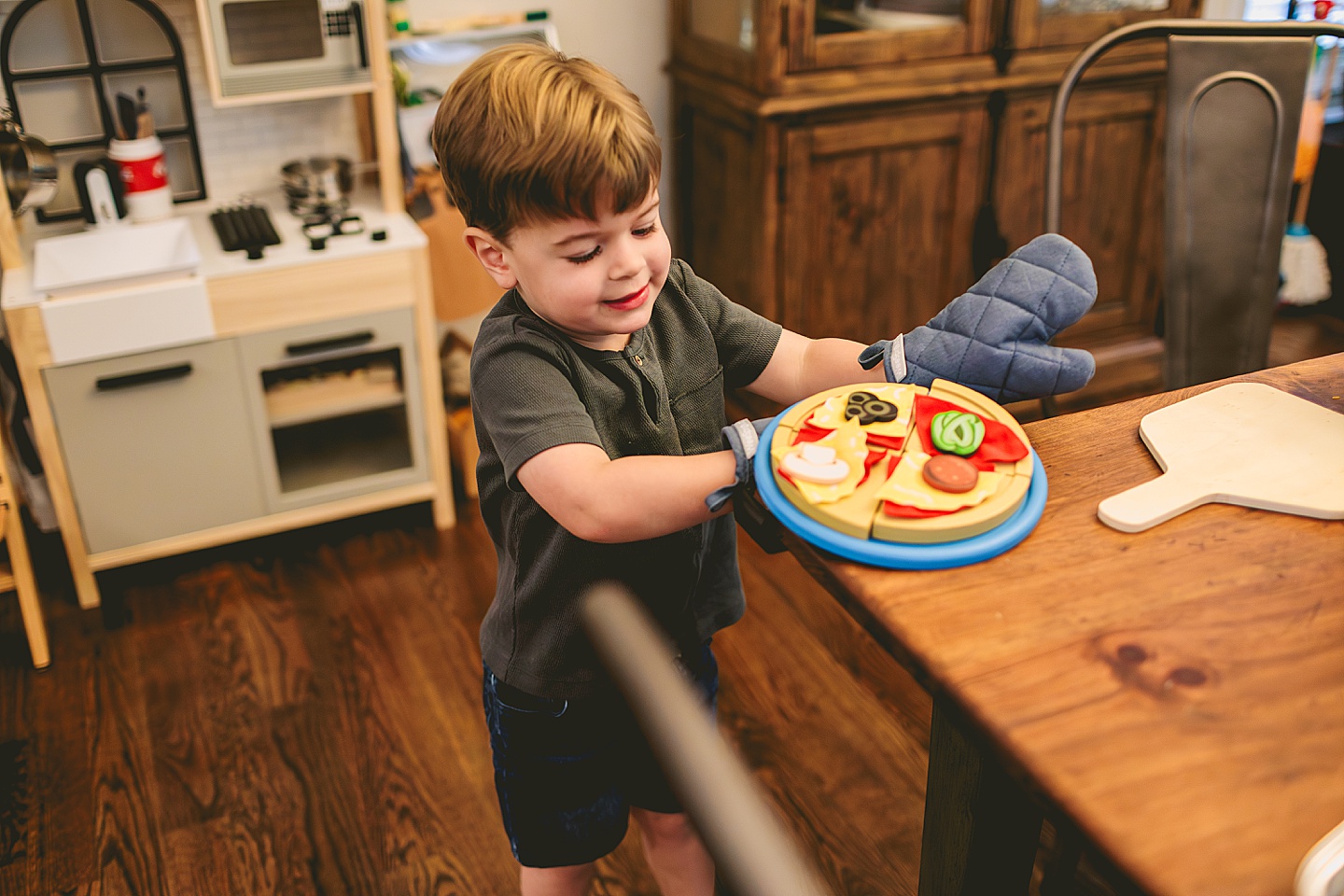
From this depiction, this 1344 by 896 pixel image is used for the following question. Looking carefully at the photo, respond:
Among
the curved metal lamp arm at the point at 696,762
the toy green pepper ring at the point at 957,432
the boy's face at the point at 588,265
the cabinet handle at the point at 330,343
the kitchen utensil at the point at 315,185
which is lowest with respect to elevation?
the cabinet handle at the point at 330,343

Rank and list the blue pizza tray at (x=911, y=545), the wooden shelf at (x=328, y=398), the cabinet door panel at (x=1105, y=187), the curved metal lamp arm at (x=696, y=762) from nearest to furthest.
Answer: the curved metal lamp arm at (x=696, y=762), the blue pizza tray at (x=911, y=545), the wooden shelf at (x=328, y=398), the cabinet door panel at (x=1105, y=187)

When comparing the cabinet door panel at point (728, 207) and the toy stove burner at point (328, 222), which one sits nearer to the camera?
the toy stove burner at point (328, 222)

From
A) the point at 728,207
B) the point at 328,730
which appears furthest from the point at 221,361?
the point at 728,207

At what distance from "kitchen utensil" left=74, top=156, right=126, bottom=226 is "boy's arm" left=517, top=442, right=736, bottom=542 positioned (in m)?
1.80

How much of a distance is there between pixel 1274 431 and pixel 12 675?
2142 mm

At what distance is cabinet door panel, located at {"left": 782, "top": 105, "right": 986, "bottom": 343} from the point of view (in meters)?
2.56

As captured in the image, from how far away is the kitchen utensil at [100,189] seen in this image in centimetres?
223

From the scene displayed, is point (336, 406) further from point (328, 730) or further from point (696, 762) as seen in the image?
point (696, 762)

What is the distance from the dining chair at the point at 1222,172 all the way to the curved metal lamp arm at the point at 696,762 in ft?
3.83

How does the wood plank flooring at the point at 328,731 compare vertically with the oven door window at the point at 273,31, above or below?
below

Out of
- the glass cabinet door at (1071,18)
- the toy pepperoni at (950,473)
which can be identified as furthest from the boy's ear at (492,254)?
the glass cabinet door at (1071,18)

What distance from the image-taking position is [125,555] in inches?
89.8

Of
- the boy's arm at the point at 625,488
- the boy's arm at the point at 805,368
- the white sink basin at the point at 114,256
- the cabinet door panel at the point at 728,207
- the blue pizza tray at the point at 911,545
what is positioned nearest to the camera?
the blue pizza tray at the point at 911,545

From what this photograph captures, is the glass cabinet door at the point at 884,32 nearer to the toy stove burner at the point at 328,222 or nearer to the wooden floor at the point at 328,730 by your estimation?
the toy stove burner at the point at 328,222
